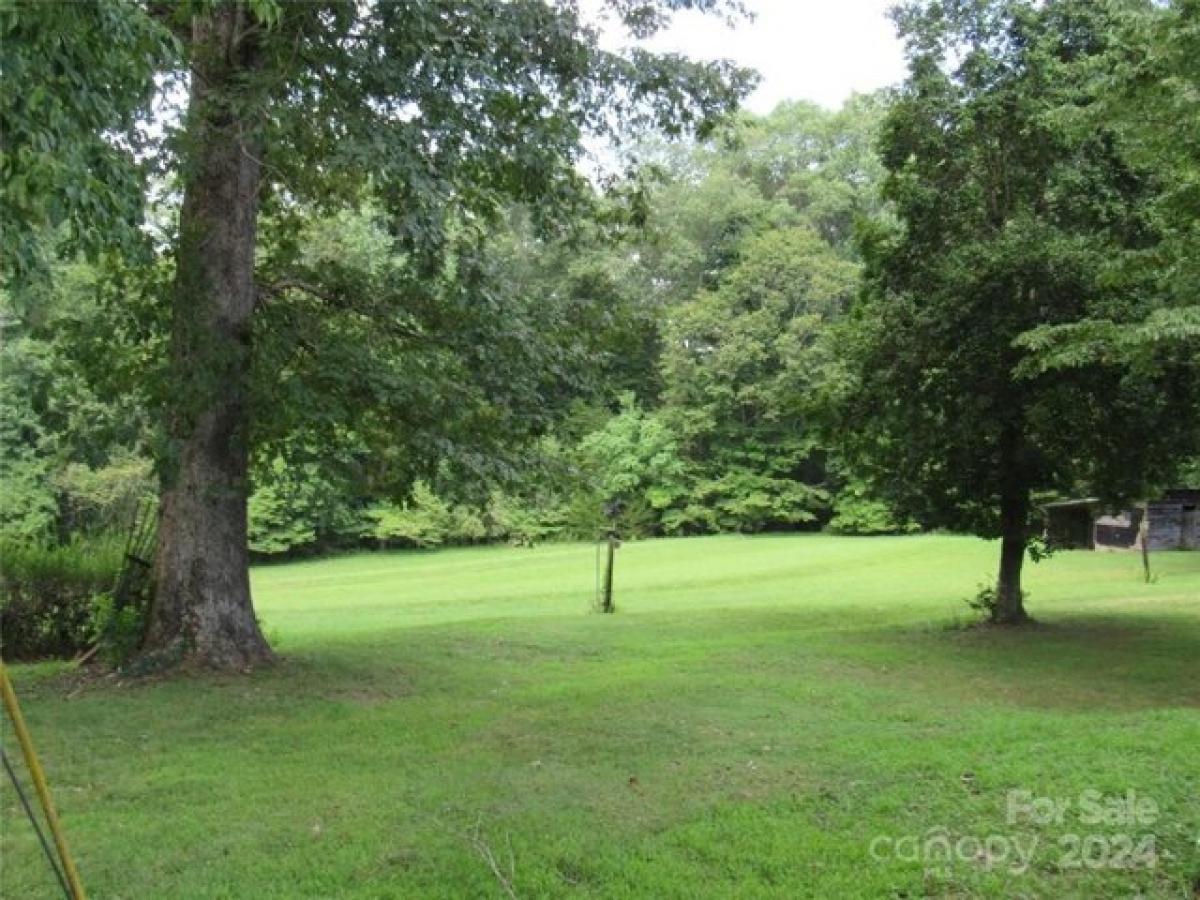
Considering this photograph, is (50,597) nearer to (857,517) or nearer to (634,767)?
(634,767)

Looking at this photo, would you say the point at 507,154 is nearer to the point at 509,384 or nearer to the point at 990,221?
the point at 509,384

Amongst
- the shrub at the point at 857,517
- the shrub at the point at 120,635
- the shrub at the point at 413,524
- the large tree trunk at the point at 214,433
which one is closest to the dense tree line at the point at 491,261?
the large tree trunk at the point at 214,433

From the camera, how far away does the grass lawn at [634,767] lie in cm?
496

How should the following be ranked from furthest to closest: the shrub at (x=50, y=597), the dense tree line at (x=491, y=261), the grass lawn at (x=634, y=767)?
the shrub at (x=50, y=597)
the dense tree line at (x=491, y=261)
the grass lawn at (x=634, y=767)

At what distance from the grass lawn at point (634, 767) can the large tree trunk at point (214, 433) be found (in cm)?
65

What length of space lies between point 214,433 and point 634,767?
5335 millimetres

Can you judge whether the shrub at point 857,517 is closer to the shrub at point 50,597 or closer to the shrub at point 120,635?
the shrub at point 50,597

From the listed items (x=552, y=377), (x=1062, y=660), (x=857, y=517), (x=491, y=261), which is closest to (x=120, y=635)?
(x=552, y=377)

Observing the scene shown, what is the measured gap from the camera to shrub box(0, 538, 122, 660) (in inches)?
473

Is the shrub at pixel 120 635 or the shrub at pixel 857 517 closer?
the shrub at pixel 120 635

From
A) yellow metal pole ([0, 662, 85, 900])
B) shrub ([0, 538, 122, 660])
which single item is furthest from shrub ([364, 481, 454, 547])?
yellow metal pole ([0, 662, 85, 900])

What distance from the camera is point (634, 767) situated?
6.61 m

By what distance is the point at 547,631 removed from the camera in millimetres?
14352

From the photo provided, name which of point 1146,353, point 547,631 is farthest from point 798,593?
point 1146,353
